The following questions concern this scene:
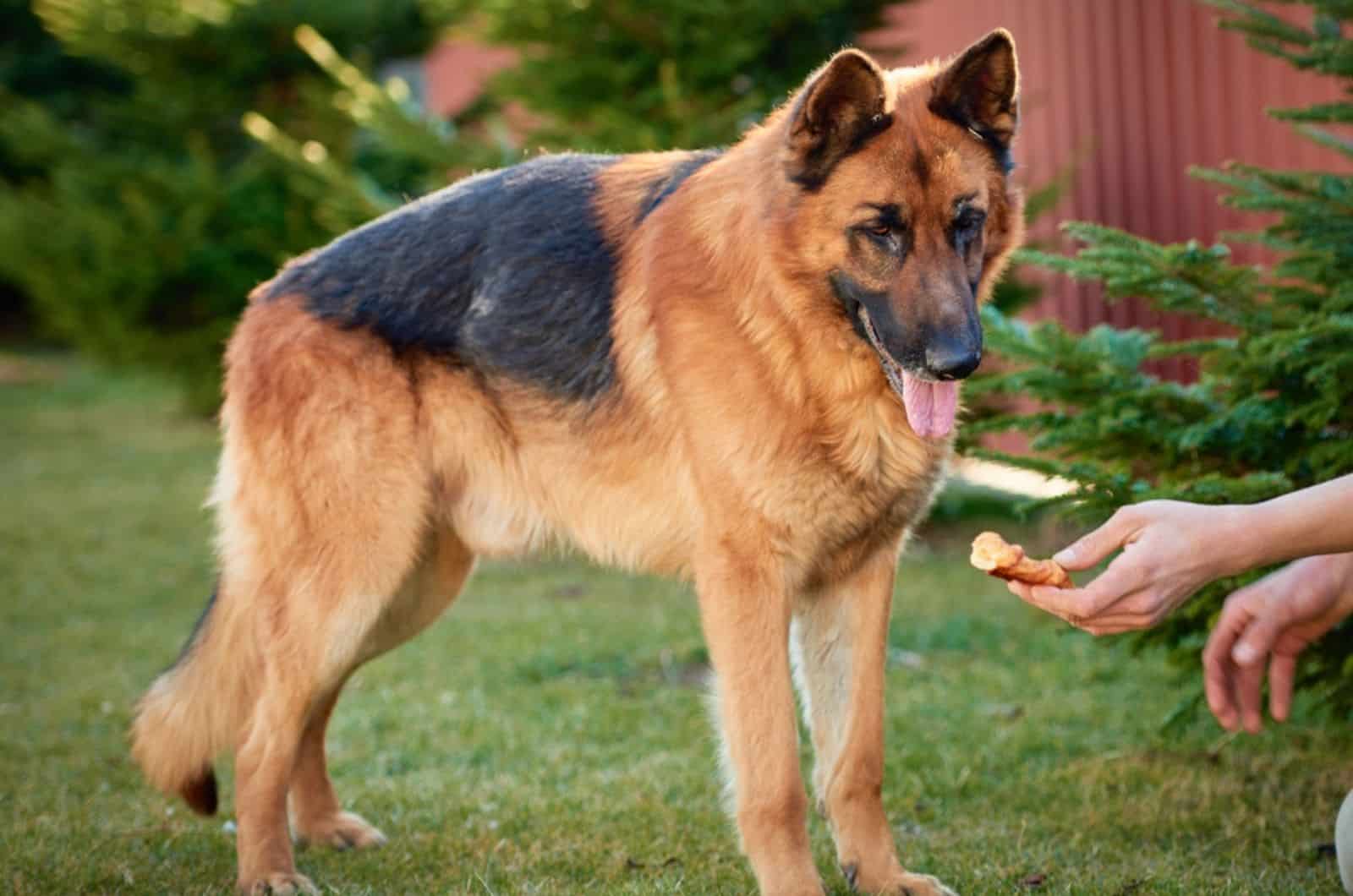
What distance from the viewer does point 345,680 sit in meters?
4.24

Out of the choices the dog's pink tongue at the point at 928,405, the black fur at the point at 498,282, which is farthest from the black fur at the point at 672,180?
the dog's pink tongue at the point at 928,405

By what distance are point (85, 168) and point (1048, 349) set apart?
10403 millimetres

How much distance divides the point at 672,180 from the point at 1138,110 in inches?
218

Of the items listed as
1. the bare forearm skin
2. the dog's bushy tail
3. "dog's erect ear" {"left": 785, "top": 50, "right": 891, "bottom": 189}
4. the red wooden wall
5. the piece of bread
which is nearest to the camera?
the bare forearm skin

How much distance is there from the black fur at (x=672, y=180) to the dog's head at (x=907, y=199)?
472mm

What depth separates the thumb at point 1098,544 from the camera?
2.95 metres

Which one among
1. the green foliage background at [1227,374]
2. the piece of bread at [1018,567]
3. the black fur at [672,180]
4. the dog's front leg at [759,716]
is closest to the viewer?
the piece of bread at [1018,567]

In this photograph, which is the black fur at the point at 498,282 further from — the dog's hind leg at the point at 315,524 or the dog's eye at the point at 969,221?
the dog's eye at the point at 969,221

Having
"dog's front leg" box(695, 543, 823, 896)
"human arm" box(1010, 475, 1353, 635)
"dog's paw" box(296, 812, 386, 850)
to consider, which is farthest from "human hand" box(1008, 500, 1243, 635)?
"dog's paw" box(296, 812, 386, 850)

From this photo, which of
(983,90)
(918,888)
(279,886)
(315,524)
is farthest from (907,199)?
(279,886)

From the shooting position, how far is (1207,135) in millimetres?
8086

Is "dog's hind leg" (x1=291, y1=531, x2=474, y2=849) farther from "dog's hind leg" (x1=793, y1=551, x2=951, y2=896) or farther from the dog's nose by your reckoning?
the dog's nose

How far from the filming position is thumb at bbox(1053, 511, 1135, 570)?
2.95 metres

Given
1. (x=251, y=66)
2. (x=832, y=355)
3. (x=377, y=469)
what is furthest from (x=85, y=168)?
(x=832, y=355)
